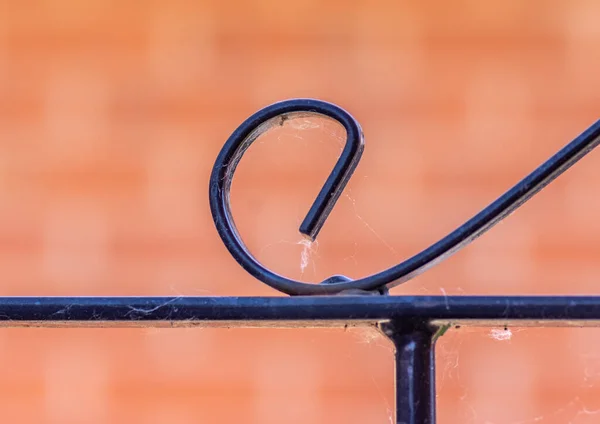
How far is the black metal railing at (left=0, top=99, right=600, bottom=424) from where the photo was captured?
508mm

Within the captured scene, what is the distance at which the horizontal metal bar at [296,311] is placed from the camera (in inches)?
19.9

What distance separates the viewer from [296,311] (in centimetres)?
52

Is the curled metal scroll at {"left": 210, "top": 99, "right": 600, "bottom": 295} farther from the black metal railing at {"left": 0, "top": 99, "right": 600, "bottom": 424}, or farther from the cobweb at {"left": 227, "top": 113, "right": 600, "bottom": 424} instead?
the cobweb at {"left": 227, "top": 113, "right": 600, "bottom": 424}

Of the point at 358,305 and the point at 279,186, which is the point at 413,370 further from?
the point at 279,186

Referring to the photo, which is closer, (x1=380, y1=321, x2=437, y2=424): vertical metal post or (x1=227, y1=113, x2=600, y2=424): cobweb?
(x1=380, y1=321, x2=437, y2=424): vertical metal post

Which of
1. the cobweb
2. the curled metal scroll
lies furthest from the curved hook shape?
the cobweb

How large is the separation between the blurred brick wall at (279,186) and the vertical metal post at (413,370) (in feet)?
3.18

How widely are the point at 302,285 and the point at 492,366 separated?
41.8 inches

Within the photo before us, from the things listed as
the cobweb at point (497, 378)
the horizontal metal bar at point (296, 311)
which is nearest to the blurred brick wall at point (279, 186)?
the cobweb at point (497, 378)

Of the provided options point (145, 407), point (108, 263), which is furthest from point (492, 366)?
point (108, 263)

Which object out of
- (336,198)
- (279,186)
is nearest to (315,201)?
(336,198)

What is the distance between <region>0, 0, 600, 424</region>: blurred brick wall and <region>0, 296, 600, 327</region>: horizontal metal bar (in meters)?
0.95

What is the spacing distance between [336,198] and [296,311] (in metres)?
0.09

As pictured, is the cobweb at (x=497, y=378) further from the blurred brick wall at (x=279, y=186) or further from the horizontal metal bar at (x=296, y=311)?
the horizontal metal bar at (x=296, y=311)
